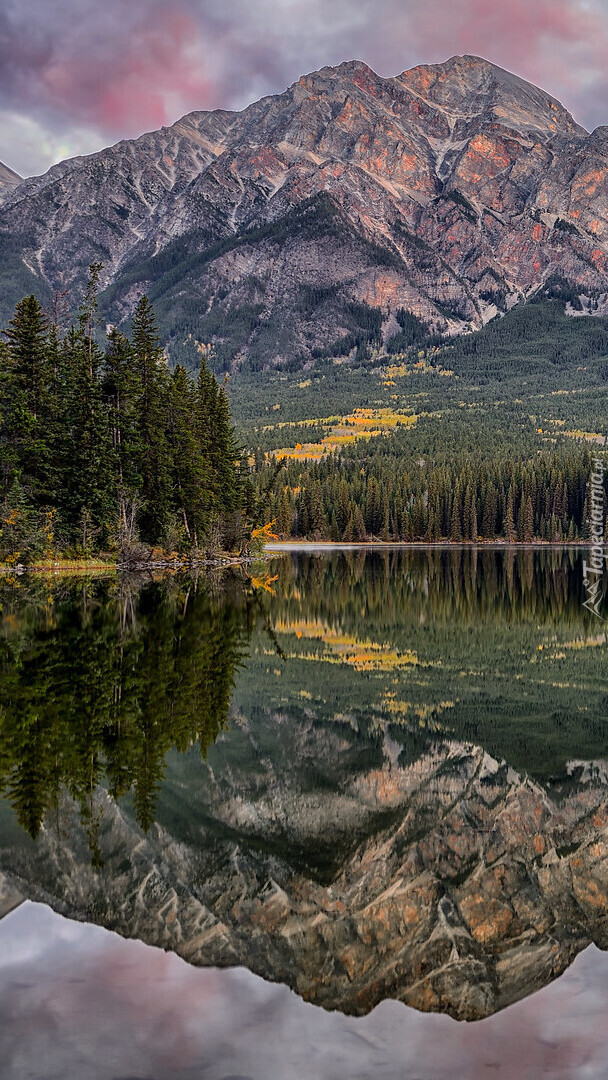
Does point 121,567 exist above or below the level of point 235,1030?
below

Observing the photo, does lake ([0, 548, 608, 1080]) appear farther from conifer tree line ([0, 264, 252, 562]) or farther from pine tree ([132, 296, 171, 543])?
pine tree ([132, 296, 171, 543])

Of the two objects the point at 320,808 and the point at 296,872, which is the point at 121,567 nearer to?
the point at 320,808

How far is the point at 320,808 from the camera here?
1430cm

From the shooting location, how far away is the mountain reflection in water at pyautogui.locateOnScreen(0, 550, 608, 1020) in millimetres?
9586

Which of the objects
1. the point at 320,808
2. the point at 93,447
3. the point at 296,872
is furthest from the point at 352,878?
the point at 93,447

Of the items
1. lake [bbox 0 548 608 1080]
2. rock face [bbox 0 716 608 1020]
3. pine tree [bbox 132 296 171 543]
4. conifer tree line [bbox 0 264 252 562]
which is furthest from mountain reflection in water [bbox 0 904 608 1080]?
pine tree [bbox 132 296 171 543]

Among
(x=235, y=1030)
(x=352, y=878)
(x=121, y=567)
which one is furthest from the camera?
(x=121, y=567)

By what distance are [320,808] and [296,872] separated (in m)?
2.80

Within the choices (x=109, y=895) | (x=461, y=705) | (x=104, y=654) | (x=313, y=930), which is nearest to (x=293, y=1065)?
(x=313, y=930)

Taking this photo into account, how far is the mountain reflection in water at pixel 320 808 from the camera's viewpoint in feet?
31.4

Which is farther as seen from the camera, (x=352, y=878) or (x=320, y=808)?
(x=320, y=808)

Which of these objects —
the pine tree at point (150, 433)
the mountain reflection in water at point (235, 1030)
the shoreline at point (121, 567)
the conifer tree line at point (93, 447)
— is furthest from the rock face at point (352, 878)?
the pine tree at point (150, 433)

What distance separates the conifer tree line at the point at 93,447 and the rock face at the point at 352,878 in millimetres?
50202

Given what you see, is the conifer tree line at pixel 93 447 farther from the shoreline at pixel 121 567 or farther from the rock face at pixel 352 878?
the rock face at pixel 352 878
